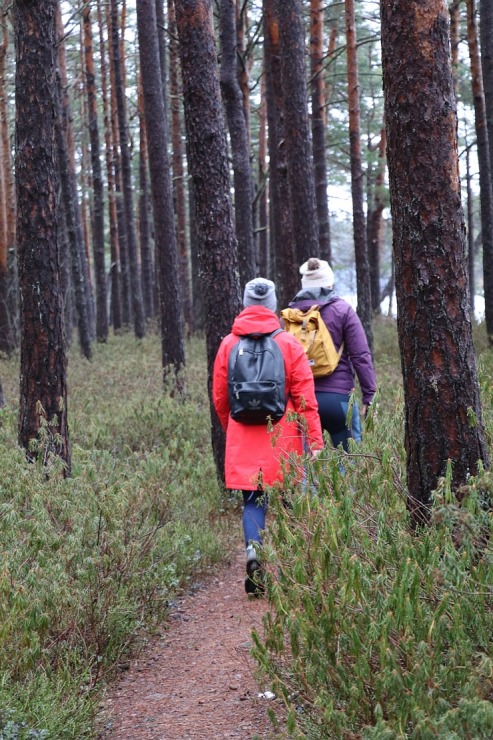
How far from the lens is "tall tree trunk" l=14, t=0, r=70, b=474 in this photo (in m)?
7.49

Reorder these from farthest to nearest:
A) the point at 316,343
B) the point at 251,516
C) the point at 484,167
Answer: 1. the point at 484,167
2. the point at 316,343
3. the point at 251,516

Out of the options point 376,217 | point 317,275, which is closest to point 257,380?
point 317,275

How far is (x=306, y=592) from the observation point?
3117 millimetres

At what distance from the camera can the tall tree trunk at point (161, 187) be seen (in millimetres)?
14711

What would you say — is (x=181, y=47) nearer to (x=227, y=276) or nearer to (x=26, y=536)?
(x=227, y=276)

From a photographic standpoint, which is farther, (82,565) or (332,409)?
(332,409)

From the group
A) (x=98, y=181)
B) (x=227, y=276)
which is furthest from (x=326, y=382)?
(x=98, y=181)

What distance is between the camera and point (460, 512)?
2826 millimetres

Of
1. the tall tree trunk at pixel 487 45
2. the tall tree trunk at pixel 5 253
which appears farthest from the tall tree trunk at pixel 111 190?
the tall tree trunk at pixel 487 45

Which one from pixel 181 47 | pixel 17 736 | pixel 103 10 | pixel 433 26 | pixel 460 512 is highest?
pixel 103 10

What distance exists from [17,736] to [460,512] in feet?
6.96

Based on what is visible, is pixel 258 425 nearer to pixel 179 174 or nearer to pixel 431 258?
pixel 431 258

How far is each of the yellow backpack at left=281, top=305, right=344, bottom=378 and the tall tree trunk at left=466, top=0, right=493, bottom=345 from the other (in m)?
10.9

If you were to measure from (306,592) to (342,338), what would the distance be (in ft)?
11.5
